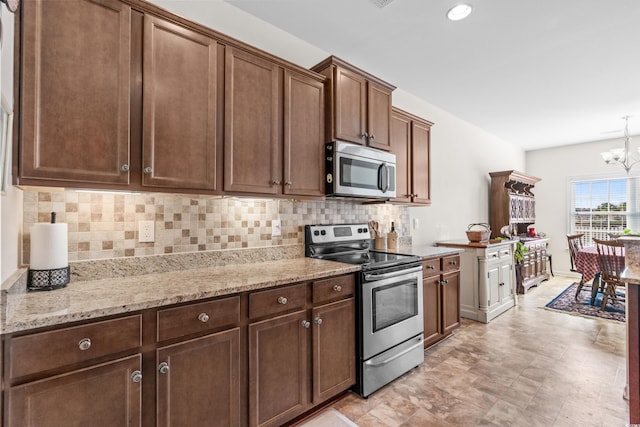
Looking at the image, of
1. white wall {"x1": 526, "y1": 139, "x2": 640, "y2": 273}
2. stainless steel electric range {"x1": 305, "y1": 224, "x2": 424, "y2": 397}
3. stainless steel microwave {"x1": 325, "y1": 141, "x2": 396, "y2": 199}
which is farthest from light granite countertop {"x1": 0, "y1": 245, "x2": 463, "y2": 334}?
white wall {"x1": 526, "y1": 139, "x2": 640, "y2": 273}

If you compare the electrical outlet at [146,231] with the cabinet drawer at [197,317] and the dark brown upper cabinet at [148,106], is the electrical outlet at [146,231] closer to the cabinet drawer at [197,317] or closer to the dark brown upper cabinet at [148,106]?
Answer: the dark brown upper cabinet at [148,106]

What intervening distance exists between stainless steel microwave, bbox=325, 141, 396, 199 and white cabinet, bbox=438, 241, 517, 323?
1626mm

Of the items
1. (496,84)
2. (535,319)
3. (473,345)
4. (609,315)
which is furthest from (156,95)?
(609,315)

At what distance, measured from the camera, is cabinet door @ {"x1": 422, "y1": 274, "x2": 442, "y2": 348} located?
8.95 feet

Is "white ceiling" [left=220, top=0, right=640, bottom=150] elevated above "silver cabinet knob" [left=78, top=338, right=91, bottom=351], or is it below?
above

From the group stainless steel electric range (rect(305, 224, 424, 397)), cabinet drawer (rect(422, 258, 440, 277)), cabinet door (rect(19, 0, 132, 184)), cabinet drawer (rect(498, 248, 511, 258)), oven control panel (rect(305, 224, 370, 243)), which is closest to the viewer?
cabinet door (rect(19, 0, 132, 184))

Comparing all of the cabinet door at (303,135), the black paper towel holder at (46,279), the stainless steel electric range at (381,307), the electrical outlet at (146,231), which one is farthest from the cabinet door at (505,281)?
the black paper towel holder at (46,279)

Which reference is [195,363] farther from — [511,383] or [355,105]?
[511,383]

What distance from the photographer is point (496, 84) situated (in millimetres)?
3543

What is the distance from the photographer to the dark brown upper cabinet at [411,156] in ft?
9.85

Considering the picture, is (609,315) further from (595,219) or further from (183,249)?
(183,249)

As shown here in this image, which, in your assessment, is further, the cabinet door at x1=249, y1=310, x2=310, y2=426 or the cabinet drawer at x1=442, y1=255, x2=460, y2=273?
the cabinet drawer at x1=442, y1=255, x2=460, y2=273

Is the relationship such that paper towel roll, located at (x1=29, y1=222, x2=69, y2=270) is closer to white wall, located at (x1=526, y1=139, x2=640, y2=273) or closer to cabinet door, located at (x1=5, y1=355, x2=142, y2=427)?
cabinet door, located at (x1=5, y1=355, x2=142, y2=427)

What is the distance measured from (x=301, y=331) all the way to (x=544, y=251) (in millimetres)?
6207
